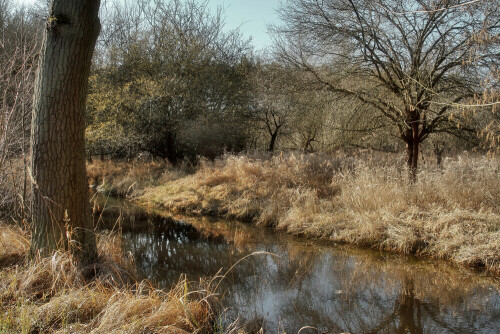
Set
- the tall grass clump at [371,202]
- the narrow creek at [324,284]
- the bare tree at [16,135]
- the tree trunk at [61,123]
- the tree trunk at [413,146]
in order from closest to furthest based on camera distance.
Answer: the tree trunk at [61,123], the narrow creek at [324,284], the bare tree at [16,135], the tall grass clump at [371,202], the tree trunk at [413,146]

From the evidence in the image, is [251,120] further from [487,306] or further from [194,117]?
[487,306]

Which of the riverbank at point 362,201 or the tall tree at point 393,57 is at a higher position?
Result: the tall tree at point 393,57

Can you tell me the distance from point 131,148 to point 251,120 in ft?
18.5

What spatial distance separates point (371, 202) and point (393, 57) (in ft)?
12.2

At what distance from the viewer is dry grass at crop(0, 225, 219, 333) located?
324cm

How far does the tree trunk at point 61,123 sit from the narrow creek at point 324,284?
899 millimetres

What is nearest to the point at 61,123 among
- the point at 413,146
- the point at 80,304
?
the point at 80,304

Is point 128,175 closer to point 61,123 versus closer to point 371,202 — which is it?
point 371,202

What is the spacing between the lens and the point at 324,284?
586 cm

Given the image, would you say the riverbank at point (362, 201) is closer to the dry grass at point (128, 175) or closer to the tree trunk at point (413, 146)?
the tree trunk at point (413, 146)

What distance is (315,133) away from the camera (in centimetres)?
1855

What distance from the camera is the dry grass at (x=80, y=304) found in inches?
127

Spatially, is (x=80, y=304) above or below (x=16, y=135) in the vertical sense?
below

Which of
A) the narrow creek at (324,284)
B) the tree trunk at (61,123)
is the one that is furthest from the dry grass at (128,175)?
the tree trunk at (61,123)
